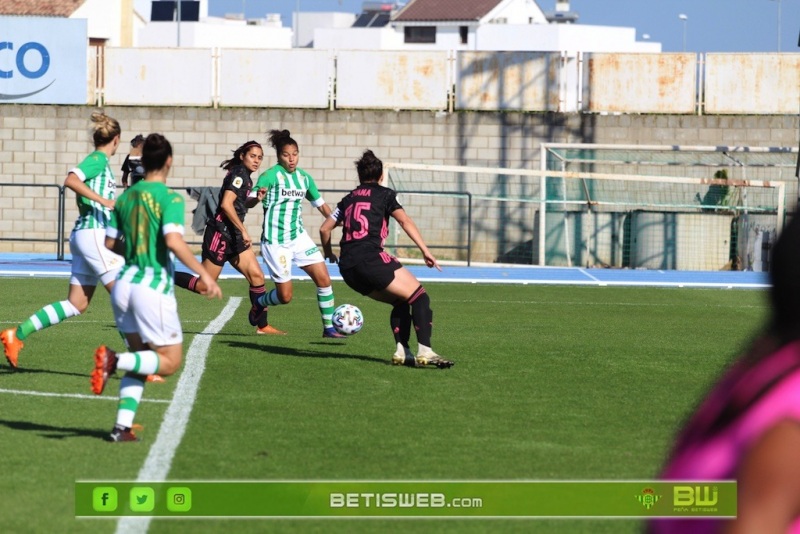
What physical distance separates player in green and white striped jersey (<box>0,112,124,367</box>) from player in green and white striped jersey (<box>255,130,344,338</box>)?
99.8 inches

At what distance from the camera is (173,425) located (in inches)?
298

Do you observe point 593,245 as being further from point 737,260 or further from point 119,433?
point 119,433

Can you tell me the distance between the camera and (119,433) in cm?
701

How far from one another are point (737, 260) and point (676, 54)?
4.43 metres

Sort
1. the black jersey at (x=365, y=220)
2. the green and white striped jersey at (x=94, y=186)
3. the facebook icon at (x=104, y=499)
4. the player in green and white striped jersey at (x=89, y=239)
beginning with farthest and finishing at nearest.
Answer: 1. the black jersey at (x=365, y=220)
2. the green and white striped jersey at (x=94, y=186)
3. the player in green and white striped jersey at (x=89, y=239)
4. the facebook icon at (x=104, y=499)

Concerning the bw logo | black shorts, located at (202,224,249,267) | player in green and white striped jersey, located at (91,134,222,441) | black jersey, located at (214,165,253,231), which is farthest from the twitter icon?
black shorts, located at (202,224,249,267)

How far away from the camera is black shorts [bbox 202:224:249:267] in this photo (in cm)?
1253

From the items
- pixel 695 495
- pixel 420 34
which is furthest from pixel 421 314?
pixel 420 34

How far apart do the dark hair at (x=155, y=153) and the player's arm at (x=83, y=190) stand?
6.66 feet

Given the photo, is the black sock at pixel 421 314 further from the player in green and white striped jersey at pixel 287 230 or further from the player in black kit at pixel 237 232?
the player in black kit at pixel 237 232

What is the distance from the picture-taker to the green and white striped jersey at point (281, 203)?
39.1 feet

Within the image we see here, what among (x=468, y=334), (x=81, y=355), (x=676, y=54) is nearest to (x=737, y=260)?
(x=676, y=54)

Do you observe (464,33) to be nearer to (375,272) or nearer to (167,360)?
(375,272)

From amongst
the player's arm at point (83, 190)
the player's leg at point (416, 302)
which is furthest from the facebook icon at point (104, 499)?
the player's leg at point (416, 302)
